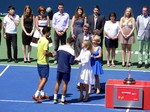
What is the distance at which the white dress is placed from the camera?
1509cm

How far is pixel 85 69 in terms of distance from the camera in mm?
15188

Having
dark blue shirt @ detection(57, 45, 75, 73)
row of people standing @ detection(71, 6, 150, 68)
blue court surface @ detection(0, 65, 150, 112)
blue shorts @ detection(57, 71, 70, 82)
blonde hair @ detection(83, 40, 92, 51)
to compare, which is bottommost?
blue court surface @ detection(0, 65, 150, 112)

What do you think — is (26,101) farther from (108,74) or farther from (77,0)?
(77,0)

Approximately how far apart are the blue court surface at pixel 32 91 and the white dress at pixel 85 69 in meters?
0.73

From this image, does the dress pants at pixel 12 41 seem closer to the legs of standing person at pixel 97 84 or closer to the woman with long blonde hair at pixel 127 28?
the woman with long blonde hair at pixel 127 28

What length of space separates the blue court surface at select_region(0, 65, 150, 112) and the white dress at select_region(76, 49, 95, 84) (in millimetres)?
726

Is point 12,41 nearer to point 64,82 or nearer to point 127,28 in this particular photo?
point 127,28

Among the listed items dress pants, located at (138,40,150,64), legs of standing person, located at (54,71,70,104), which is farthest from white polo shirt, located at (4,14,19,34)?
legs of standing person, located at (54,71,70,104)

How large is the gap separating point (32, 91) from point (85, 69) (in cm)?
221

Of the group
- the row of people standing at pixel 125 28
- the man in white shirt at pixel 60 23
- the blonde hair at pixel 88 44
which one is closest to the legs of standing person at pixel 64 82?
the blonde hair at pixel 88 44

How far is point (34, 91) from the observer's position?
53.7 ft

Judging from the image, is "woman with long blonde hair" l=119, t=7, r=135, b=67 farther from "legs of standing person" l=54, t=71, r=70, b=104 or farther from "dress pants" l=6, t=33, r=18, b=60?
"legs of standing person" l=54, t=71, r=70, b=104

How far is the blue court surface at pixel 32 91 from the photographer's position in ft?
48.1

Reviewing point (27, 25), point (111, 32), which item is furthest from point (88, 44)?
point (27, 25)
